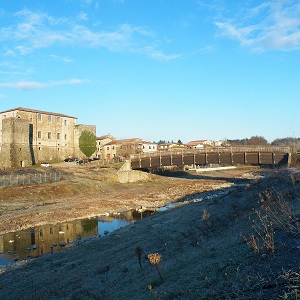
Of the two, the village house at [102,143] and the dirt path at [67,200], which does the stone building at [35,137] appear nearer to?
the dirt path at [67,200]

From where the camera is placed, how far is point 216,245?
11039mm

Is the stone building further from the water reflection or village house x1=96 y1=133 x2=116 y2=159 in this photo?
the water reflection

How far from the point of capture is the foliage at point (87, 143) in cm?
8500

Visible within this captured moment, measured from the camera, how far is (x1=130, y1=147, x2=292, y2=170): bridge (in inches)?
2303

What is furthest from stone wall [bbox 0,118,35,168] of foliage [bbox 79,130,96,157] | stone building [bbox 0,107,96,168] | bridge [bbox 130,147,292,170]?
bridge [bbox 130,147,292,170]

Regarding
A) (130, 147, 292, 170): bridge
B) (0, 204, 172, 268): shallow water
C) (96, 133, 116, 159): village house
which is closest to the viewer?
(0, 204, 172, 268): shallow water

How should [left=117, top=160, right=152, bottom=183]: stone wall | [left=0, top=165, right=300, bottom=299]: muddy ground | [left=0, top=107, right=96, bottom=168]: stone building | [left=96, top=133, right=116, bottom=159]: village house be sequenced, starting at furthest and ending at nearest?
[left=96, top=133, right=116, bottom=159]: village house, [left=0, top=107, right=96, bottom=168]: stone building, [left=117, top=160, right=152, bottom=183]: stone wall, [left=0, top=165, right=300, bottom=299]: muddy ground

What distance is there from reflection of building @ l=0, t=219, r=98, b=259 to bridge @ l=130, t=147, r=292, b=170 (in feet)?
121

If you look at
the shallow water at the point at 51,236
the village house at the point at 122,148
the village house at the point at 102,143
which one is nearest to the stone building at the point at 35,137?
the village house at the point at 122,148

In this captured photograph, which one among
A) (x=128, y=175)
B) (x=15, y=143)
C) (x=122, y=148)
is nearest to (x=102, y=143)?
(x=122, y=148)

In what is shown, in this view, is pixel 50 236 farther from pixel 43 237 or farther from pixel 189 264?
pixel 189 264

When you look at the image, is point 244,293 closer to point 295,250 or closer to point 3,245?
point 295,250

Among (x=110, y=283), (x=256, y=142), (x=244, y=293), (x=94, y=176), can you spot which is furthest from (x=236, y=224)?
(x=256, y=142)

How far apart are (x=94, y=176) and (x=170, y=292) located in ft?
181
